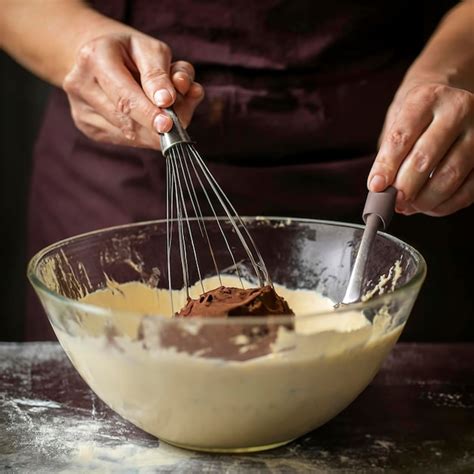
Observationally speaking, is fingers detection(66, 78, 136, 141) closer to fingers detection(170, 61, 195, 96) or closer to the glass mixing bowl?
fingers detection(170, 61, 195, 96)

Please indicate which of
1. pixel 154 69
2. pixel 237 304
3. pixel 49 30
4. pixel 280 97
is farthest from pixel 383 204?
pixel 49 30

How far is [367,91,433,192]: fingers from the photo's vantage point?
3.16 feet

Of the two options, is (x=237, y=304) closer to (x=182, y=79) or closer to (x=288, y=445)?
(x=288, y=445)

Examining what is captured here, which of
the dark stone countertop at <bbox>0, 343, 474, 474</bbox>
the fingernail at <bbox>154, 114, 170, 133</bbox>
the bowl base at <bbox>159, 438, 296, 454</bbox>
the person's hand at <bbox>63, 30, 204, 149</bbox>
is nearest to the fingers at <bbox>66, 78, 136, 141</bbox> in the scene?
the person's hand at <bbox>63, 30, 204, 149</bbox>

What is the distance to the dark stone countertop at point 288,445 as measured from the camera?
87 centimetres

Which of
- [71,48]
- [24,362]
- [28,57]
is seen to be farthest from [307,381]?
[28,57]

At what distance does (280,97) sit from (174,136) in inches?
16.3

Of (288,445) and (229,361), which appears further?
(288,445)

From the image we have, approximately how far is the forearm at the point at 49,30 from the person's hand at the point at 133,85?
0.07 meters

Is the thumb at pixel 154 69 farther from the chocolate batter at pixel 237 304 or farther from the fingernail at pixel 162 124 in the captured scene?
the chocolate batter at pixel 237 304

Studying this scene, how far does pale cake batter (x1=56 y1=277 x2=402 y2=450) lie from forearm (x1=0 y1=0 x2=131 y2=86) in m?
0.51

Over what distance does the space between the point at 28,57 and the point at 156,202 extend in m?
0.30

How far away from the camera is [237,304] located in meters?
0.87

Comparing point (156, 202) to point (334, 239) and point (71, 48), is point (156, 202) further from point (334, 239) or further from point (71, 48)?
point (334, 239)
